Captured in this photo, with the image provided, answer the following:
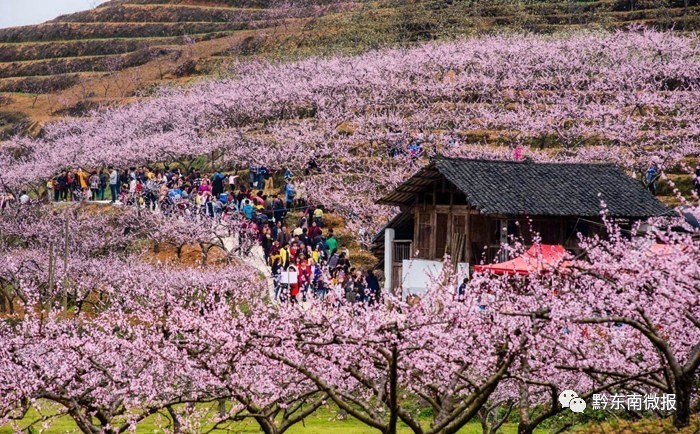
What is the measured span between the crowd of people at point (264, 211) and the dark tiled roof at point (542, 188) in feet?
11.0

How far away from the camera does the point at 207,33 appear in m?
95.1

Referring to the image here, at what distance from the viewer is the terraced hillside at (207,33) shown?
76.1m

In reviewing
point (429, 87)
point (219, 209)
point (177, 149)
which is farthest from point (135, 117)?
point (219, 209)

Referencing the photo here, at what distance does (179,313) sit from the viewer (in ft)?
61.4

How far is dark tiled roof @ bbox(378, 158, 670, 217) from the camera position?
97.2 ft

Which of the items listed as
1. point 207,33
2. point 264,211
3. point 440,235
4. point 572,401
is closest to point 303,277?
point 440,235

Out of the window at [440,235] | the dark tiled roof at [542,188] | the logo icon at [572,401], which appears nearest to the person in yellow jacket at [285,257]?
the dark tiled roof at [542,188]

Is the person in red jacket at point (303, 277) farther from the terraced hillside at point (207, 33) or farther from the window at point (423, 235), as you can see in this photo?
the terraced hillside at point (207, 33)

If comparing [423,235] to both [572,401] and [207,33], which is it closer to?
[572,401]

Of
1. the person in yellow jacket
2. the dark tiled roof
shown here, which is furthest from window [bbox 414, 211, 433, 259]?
the person in yellow jacket

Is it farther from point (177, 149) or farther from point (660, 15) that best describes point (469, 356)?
point (660, 15)

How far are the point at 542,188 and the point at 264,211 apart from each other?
11.8 metres

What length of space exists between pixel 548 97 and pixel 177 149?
56.8ft

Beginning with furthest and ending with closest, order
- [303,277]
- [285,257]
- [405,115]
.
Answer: [405,115] → [285,257] → [303,277]
